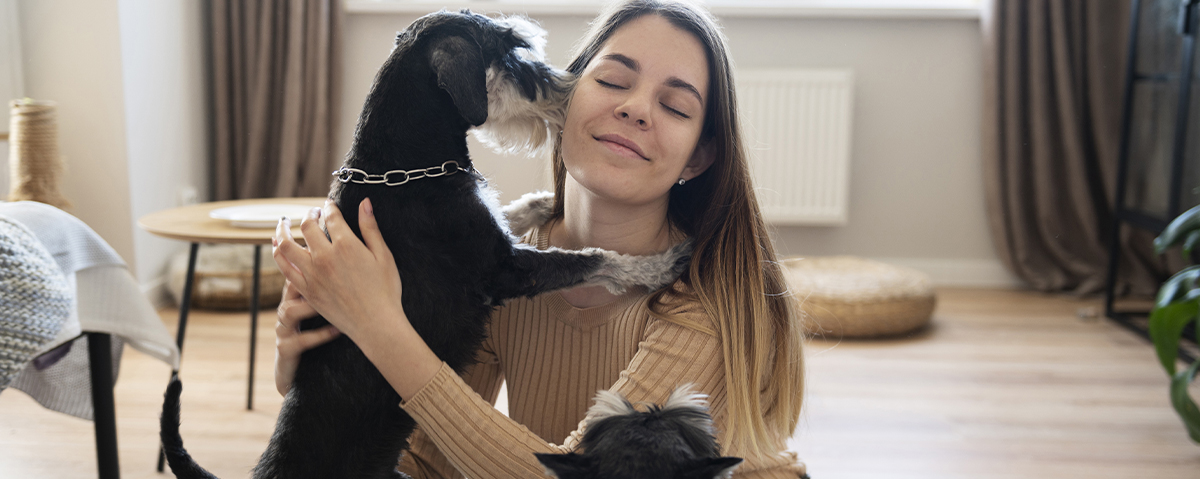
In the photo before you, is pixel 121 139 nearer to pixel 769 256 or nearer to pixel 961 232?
pixel 769 256

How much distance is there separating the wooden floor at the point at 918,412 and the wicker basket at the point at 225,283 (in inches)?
3.7

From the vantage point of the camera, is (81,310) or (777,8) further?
(777,8)

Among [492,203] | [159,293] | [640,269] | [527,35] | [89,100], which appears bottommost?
[159,293]

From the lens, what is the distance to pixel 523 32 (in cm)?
138

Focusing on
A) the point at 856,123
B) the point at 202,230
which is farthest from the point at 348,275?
the point at 856,123

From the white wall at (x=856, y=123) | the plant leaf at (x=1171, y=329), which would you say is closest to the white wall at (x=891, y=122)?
the white wall at (x=856, y=123)

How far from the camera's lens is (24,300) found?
1426 millimetres

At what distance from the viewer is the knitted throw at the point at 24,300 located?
55.3 inches

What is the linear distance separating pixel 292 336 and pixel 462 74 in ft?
1.48

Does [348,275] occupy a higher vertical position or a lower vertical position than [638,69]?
lower

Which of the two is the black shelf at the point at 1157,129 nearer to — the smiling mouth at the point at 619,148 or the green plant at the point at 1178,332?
the green plant at the point at 1178,332

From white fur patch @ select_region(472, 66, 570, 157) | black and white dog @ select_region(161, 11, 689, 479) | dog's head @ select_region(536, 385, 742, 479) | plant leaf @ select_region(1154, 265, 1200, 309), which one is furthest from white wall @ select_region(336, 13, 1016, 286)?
dog's head @ select_region(536, 385, 742, 479)

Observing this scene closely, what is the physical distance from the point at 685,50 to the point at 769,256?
0.38 m

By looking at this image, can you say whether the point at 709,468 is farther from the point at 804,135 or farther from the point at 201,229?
the point at 804,135
